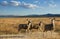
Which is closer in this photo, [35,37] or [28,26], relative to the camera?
[35,37]

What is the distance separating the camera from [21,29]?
18.2 metres

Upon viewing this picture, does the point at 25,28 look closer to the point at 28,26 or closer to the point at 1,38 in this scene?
the point at 28,26

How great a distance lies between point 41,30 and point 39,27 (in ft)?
1.02

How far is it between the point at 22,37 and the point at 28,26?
2.72 meters

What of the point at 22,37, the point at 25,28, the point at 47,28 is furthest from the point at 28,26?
the point at 22,37

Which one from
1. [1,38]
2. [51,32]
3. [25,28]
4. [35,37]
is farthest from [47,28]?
[1,38]

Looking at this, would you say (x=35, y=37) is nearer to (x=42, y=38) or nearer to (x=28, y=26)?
(x=42, y=38)

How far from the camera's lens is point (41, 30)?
18.1m

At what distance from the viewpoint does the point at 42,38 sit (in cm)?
1455

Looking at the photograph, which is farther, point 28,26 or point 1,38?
point 28,26

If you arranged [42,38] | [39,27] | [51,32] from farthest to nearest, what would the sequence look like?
[39,27] < [51,32] < [42,38]

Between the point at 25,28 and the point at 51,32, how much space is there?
2.01m

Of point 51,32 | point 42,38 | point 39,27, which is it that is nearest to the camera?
point 42,38

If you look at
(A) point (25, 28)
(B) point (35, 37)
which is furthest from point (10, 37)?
(A) point (25, 28)
